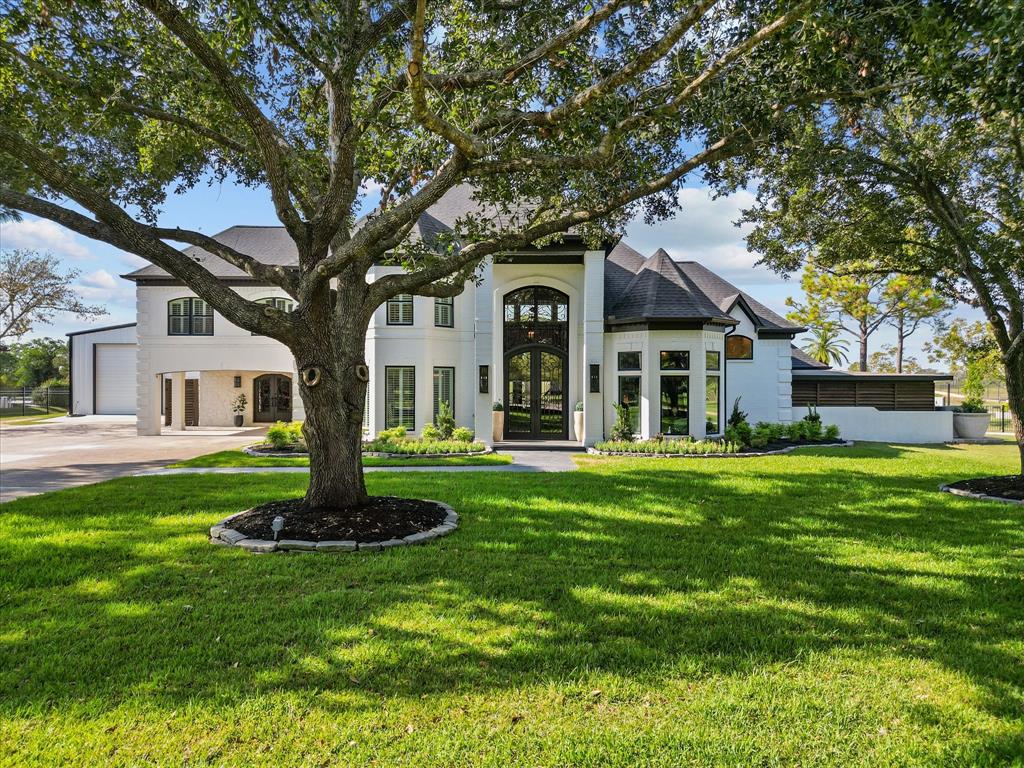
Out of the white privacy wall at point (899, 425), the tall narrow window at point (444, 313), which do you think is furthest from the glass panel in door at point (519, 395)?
the white privacy wall at point (899, 425)

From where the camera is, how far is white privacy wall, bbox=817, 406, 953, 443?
20562 millimetres

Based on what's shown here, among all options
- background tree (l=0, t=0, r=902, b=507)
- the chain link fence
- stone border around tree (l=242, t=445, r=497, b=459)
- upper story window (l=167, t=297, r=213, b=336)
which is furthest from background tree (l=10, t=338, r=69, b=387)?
background tree (l=0, t=0, r=902, b=507)

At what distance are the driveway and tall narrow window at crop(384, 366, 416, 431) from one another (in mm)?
4754

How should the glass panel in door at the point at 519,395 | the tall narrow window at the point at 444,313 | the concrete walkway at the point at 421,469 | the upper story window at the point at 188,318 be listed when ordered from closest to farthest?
the concrete walkway at the point at 421,469, the glass panel in door at the point at 519,395, the tall narrow window at the point at 444,313, the upper story window at the point at 188,318

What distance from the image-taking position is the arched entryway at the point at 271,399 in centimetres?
2500

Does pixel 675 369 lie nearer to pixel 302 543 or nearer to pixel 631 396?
pixel 631 396

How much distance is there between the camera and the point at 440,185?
235 inches

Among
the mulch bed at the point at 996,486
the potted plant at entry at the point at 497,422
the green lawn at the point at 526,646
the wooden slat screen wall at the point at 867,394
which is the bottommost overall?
the green lawn at the point at 526,646

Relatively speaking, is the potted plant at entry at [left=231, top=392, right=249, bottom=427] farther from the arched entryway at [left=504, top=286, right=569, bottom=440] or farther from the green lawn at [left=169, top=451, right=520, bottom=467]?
the arched entryway at [left=504, top=286, right=569, bottom=440]

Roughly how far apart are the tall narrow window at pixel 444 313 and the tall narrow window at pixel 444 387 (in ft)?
5.07

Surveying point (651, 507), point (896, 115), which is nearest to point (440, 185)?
point (651, 507)

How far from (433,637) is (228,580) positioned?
243 centimetres

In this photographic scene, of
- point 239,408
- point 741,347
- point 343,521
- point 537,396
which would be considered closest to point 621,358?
point 537,396

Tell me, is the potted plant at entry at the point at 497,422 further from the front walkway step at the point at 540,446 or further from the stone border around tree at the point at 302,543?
the stone border around tree at the point at 302,543
